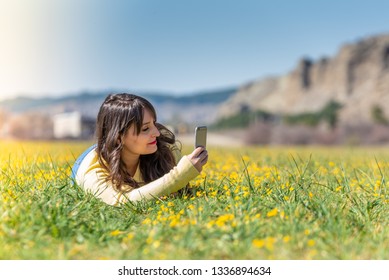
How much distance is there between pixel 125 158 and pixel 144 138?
349 mm

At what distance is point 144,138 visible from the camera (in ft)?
14.1

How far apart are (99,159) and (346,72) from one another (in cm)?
10025

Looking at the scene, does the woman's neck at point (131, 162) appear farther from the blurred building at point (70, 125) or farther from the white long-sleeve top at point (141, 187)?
the blurred building at point (70, 125)

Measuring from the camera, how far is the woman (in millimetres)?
4062

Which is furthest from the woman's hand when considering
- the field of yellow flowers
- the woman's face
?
the woman's face

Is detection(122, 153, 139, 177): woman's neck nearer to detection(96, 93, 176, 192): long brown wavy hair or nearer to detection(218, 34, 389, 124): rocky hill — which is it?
detection(96, 93, 176, 192): long brown wavy hair

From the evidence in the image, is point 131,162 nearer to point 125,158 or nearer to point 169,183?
point 125,158

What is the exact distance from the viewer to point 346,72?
321 feet

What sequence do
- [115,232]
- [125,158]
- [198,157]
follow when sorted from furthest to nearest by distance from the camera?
[125,158]
[198,157]
[115,232]

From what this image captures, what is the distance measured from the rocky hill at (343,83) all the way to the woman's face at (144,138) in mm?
72372

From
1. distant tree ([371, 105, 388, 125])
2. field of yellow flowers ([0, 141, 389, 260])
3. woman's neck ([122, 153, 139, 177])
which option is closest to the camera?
field of yellow flowers ([0, 141, 389, 260])

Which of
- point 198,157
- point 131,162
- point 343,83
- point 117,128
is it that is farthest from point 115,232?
point 343,83
